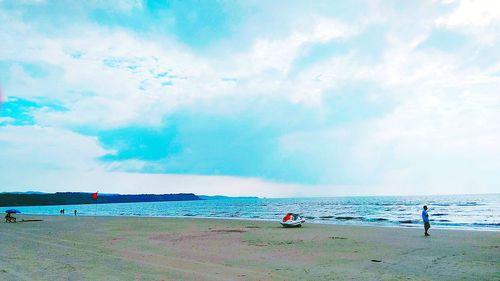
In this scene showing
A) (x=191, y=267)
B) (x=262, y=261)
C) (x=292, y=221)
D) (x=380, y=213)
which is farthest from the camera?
(x=380, y=213)

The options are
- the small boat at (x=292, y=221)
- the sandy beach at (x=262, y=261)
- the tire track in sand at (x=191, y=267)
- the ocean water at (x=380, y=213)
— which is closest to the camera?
the tire track in sand at (x=191, y=267)

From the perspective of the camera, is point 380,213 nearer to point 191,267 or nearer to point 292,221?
point 292,221

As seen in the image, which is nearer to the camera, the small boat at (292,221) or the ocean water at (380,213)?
the small boat at (292,221)

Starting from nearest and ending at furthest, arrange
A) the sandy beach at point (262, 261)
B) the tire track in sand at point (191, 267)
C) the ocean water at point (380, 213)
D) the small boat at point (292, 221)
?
the tire track in sand at point (191, 267), the sandy beach at point (262, 261), the small boat at point (292, 221), the ocean water at point (380, 213)

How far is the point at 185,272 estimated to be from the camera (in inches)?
457

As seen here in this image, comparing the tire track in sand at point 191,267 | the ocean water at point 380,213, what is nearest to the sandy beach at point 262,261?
the tire track in sand at point 191,267

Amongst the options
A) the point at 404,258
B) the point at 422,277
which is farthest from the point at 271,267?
the point at 404,258

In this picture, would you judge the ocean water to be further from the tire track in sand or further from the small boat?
the tire track in sand

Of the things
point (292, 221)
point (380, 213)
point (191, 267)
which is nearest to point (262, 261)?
point (191, 267)

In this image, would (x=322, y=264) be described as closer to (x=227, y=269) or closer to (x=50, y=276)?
(x=227, y=269)

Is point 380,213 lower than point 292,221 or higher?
lower

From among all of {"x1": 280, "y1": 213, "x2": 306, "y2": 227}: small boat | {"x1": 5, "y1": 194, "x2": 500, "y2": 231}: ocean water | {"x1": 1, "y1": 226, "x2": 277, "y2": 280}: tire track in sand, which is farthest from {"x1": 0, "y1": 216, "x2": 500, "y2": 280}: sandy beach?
{"x1": 5, "y1": 194, "x2": 500, "y2": 231}: ocean water

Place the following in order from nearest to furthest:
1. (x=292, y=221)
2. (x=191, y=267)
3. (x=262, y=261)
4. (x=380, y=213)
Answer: (x=191, y=267) < (x=262, y=261) < (x=292, y=221) < (x=380, y=213)

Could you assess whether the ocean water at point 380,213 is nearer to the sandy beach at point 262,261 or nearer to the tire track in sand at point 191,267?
the sandy beach at point 262,261
